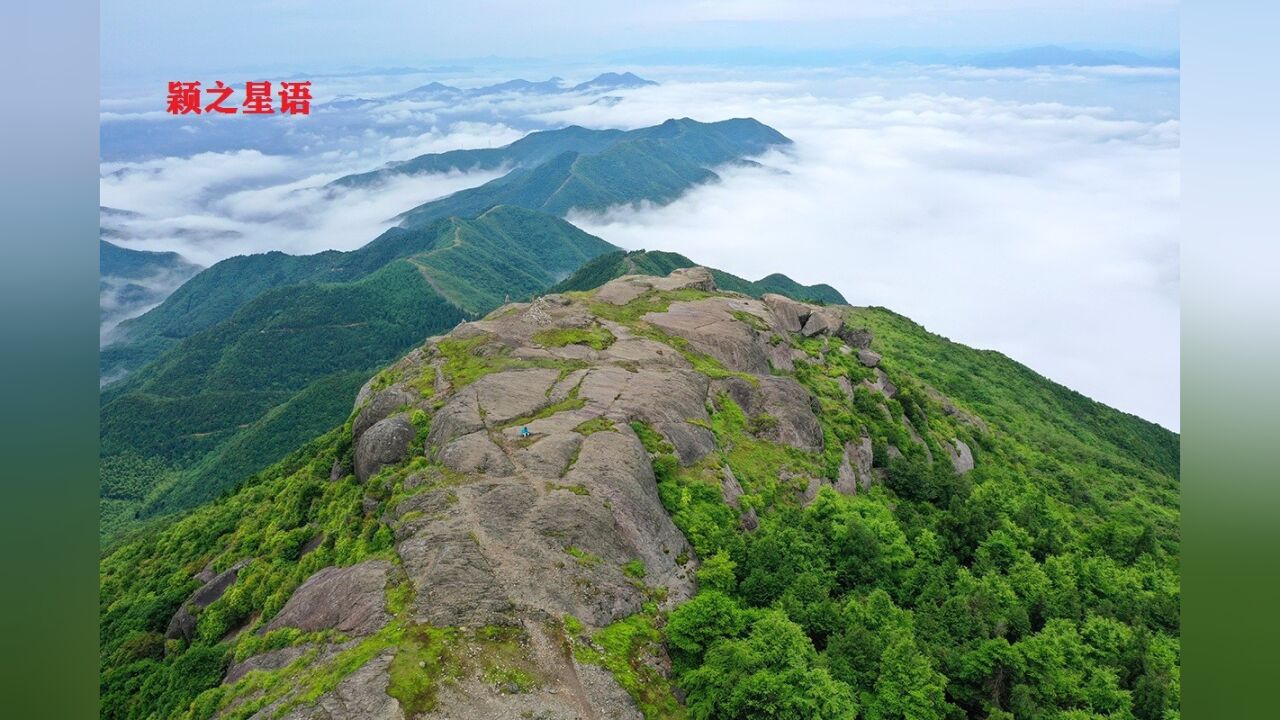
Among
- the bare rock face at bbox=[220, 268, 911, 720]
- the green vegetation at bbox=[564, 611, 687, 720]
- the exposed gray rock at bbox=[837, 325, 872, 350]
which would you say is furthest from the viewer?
the exposed gray rock at bbox=[837, 325, 872, 350]

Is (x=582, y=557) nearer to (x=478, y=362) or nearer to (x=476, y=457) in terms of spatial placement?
(x=476, y=457)

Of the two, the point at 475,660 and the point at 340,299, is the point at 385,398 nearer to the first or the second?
the point at 475,660

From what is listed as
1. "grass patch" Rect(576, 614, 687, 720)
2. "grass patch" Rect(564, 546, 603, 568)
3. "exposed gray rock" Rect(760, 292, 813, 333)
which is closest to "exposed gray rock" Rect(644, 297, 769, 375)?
"exposed gray rock" Rect(760, 292, 813, 333)

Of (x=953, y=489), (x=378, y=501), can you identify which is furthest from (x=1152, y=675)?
(x=378, y=501)

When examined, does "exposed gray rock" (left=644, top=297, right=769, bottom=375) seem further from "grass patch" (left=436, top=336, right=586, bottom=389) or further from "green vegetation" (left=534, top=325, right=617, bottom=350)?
"grass patch" (left=436, top=336, right=586, bottom=389)

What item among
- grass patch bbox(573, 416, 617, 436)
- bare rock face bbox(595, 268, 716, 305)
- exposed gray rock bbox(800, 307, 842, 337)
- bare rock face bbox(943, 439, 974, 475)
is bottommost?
bare rock face bbox(943, 439, 974, 475)

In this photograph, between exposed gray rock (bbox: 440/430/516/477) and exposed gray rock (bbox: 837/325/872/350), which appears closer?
exposed gray rock (bbox: 440/430/516/477)

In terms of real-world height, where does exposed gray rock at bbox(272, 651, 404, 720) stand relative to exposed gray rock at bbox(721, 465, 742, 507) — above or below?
below

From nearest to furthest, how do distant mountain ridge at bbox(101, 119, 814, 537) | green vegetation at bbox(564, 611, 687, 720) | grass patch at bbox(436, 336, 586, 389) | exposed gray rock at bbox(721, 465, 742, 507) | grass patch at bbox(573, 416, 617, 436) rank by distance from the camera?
green vegetation at bbox(564, 611, 687, 720) < grass patch at bbox(573, 416, 617, 436) < exposed gray rock at bbox(721, 465, 742, 507) < grass patch at bbox(436, 336, 586, 389) < distant mountain ridge at bbox(101, 119, 814, 537)

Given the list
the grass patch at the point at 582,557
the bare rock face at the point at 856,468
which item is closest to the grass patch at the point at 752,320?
the bare rock face at the point at 856,468
